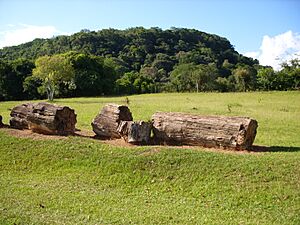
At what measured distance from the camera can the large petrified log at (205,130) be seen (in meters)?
12.3

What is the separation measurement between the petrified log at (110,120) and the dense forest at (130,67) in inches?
1142

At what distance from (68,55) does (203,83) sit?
73.9 feet

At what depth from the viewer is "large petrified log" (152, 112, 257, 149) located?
12.3 meters

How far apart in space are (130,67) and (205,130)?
243ft

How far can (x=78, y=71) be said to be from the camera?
55.8m

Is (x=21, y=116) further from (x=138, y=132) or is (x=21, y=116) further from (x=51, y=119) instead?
(x=138, y=132)

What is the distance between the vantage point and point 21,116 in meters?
16.1

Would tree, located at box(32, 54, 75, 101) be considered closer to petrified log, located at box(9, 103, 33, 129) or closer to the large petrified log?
petrified log, located at box(9, 103, 33, 129)

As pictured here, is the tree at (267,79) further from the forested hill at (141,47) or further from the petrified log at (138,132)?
the petrified log at (138,132)

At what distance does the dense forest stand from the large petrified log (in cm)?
3094

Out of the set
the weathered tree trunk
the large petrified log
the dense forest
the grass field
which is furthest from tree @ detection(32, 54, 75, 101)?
the large petrified log

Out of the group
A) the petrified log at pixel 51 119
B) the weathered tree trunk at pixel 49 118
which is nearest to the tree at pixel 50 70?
the weathered tree trunk at pixel 49 118

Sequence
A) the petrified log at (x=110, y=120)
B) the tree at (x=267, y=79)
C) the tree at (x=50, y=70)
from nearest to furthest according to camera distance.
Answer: the petrified log at (x=110, y=120), the tree at (x=50, y=70), the tree at (x=267, y=79)

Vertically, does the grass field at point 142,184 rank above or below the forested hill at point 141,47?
below
